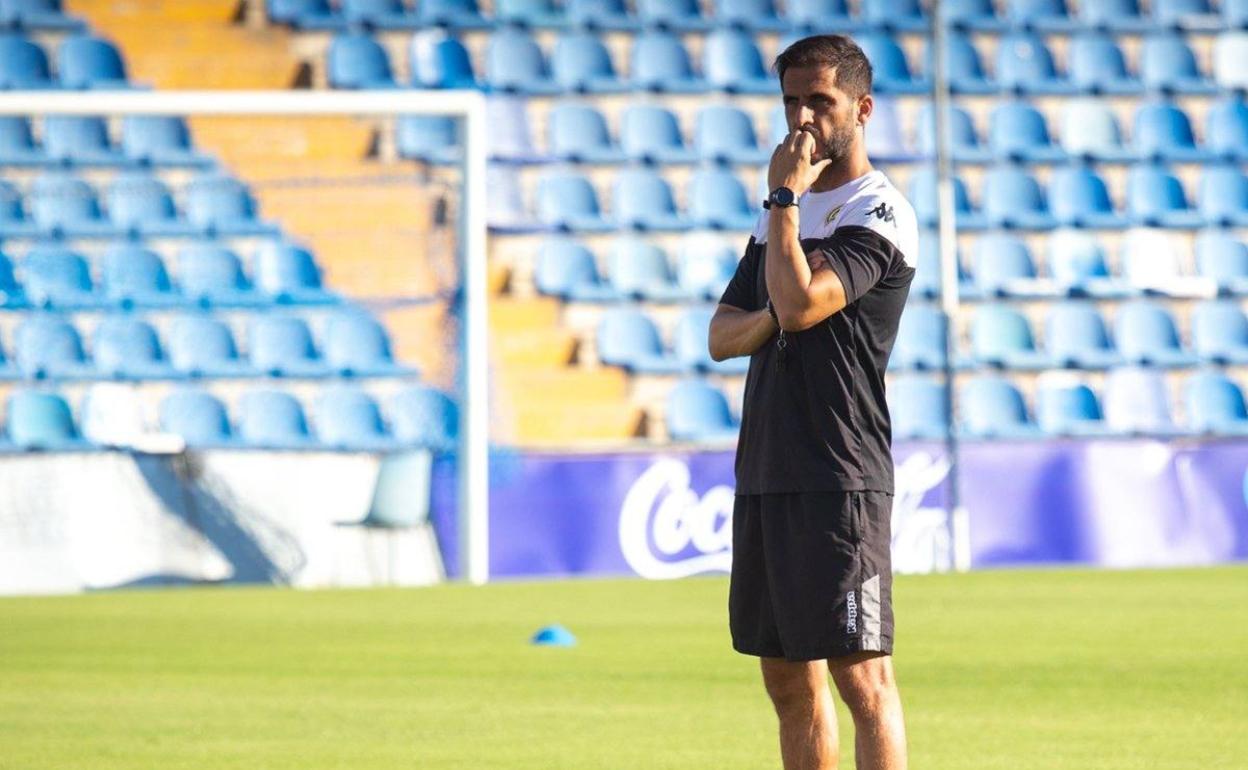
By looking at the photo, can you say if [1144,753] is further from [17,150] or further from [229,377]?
[17,150]

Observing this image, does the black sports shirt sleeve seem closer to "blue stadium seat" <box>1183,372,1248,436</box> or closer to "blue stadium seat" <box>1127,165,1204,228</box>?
"blue stadium seat" <box>1183,372,1248,436</box>

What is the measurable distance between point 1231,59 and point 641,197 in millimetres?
6095

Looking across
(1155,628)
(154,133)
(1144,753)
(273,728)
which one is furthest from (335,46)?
(1144,753)

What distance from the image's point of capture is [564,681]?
8.16m

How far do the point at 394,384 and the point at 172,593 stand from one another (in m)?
2.65

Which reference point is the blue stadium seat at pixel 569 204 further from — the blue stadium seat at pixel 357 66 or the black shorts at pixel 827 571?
the black shorts at pixel 827 571

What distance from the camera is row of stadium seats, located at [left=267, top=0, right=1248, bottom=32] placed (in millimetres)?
Result: 18484

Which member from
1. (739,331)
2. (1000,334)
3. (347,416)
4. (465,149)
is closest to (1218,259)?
(1000,334)

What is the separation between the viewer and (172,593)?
13.5 meters

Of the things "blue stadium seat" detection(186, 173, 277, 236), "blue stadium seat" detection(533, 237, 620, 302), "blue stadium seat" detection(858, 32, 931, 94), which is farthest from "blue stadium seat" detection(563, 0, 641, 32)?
"blue stadium seat" detection(186, 173, 277, 236)

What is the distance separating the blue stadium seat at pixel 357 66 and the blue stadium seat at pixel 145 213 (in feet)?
7.19

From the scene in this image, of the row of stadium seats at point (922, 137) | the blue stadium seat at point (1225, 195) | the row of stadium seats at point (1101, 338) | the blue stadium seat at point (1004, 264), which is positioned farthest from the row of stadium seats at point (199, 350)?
the blue stadium seat at point (1225, 195)

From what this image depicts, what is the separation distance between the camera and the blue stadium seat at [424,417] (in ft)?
48.9

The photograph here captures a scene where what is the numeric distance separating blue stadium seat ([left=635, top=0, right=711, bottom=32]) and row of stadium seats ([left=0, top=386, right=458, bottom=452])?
5.18m
